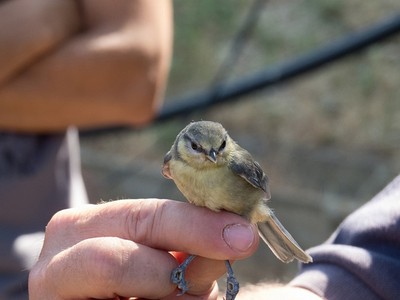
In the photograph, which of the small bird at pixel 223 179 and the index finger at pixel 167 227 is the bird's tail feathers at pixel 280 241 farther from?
the index finger at pixel 167 227

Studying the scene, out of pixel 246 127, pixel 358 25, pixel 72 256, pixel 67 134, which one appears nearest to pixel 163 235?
pixel 72 256

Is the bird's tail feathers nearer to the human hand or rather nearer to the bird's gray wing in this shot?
the bird's gray wing

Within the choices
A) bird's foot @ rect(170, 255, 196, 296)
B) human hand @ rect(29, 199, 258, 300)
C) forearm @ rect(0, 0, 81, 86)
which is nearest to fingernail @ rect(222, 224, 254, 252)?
human hand @ rect(29, 199, 258, 300)

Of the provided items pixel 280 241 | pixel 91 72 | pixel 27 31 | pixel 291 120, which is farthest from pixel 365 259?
pixel 291 120

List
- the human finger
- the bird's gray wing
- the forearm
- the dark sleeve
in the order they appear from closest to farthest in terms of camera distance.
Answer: the human finger
the dark sleeve
the bird's gray wing
the forearm

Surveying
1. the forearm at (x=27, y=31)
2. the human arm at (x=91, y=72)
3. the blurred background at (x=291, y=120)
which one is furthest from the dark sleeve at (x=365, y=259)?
the blurred background at (x=291, y=120)

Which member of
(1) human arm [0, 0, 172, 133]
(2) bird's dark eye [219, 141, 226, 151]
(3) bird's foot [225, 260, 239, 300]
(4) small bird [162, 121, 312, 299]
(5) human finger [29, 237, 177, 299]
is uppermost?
(1) human arm [0, 0, 172, 133]
